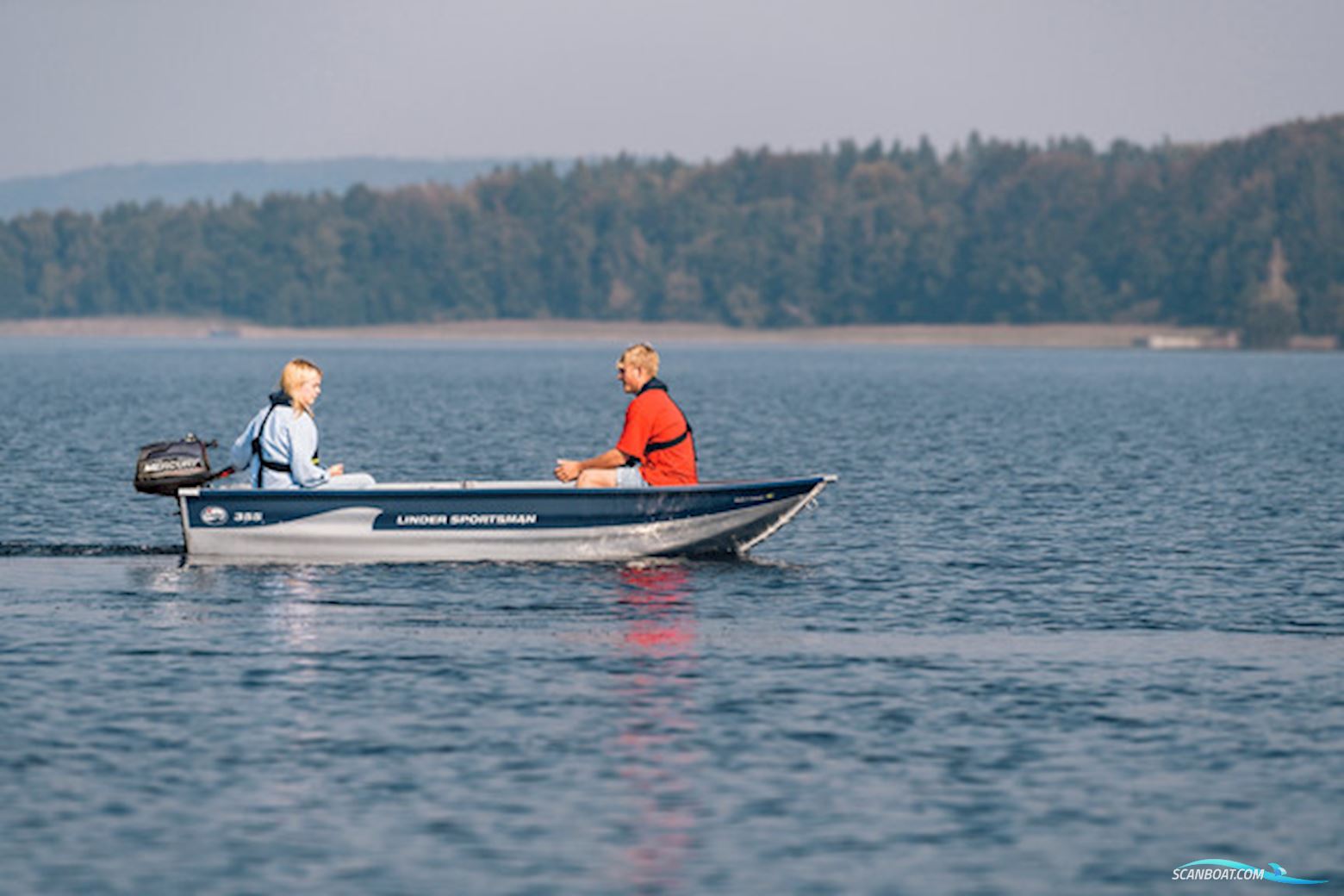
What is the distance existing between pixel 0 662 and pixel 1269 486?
29510 mm

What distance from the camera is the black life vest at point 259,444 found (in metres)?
24.0

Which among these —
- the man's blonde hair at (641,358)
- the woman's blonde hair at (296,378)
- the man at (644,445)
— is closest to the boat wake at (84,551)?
the woman's blonde hair at (296,378)

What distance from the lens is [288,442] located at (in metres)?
24.4

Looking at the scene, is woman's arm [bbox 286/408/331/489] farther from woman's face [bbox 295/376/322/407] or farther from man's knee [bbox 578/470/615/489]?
man's knee [bbox 578/470/615/489]

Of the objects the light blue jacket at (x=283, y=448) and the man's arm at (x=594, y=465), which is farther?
the man's arm at (x=594, y=465)

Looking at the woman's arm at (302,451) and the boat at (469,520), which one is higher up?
the woman's arm at (302,451)

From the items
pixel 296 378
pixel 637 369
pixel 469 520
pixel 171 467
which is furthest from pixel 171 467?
pixel 637 369

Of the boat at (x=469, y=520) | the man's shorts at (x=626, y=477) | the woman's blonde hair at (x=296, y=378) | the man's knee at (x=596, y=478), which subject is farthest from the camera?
the man's shorts at (x=626, y=477)

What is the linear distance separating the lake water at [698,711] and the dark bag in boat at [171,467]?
3.48ft

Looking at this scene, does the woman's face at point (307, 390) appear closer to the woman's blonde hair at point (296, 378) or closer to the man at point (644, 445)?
the woman's blonde hair at point (296, 378)

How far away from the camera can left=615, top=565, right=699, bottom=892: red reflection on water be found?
1292 centimetres

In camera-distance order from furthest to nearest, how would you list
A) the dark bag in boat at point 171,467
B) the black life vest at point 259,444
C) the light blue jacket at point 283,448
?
the dark bag in boat at point 171,467 < the light blue jacket at point 283,448 < the black life vest at point 259,444

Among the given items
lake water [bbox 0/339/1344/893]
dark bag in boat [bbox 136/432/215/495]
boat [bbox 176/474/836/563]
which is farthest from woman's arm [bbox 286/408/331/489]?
lake water [bbox 0/339/1344/893]

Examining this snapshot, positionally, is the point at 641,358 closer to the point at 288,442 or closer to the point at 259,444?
the point at 288,442
